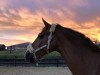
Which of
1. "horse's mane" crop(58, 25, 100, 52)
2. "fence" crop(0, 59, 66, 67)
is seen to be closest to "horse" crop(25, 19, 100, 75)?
"horse's mane" crop(58, 25, 100, 52)

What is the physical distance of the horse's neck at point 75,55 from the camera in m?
6.58

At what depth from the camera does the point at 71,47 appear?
6785mm

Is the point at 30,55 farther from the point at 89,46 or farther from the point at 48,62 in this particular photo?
the point at 48,62

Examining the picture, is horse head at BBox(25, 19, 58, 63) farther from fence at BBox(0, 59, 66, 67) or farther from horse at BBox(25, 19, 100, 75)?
fence at BBox(0, 59, 66, 67)

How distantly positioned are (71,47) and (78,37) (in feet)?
0.78

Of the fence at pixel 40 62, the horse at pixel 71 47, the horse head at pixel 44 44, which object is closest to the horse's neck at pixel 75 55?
the horse at pixel 71 47

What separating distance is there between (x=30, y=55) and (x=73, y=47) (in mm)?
975

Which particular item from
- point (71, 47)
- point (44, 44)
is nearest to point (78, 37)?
point (71, 47)

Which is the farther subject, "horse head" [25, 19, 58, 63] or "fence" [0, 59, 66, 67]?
"fence" [0, 59, 66, 67]

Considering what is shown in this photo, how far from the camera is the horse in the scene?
655 cm

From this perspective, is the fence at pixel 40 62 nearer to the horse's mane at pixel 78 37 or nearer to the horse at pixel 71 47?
the horse at pixel 71 47

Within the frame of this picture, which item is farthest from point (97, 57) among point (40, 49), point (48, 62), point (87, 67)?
point (48, 62)

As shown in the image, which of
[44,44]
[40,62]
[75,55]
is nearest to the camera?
[75,55]

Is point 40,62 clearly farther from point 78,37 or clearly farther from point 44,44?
point 78,37
